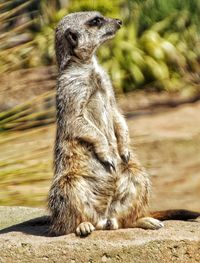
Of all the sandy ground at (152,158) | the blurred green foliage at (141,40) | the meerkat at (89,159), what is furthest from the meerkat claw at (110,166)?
the blurred green foliage at (141,40)

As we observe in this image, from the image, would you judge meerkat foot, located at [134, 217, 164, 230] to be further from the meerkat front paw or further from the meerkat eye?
the meerkat eye

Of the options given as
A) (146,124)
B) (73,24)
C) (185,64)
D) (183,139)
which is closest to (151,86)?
(185,64)

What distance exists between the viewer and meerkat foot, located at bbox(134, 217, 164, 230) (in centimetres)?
504

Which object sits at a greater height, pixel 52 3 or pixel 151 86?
pixel 52 3

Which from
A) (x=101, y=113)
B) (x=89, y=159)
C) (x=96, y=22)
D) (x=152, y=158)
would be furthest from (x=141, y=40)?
(x=89, y=159)

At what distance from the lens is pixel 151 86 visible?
11.7 meters

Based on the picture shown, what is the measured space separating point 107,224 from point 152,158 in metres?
4.09

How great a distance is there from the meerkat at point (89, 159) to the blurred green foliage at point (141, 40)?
19.9 feet

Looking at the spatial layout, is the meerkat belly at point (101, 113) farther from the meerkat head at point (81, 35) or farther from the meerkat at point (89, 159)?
the meerkat head at point (81, 35)

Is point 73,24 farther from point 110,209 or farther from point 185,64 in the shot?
point 185,64

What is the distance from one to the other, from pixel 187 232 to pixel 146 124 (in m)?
5.24

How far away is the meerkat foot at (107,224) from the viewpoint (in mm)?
5066

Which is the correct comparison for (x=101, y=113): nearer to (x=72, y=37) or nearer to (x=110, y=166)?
(x=110, y=166)

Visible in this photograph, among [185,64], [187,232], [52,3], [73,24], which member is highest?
[73,24]
